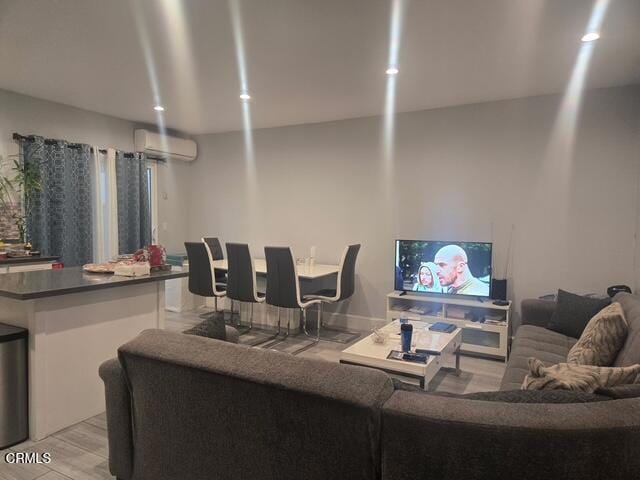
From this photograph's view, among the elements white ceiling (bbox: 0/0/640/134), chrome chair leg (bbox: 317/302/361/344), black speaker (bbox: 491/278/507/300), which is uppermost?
white ceiling (bbox: 0/0/640/134)

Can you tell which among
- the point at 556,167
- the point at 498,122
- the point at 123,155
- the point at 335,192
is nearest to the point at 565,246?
the point at 556,167

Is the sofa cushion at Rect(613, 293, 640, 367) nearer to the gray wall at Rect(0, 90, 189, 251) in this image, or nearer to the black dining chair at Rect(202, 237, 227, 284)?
the black dining chair at Rect(202, 237, 227, 284)

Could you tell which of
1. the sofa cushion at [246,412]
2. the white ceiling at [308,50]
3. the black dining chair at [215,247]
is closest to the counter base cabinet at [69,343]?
the sofa cushion at [246,412]

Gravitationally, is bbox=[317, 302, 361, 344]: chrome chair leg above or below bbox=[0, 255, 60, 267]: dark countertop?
below

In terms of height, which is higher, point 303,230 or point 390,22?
point 390,22

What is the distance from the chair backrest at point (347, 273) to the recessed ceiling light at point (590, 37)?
271 centimetres

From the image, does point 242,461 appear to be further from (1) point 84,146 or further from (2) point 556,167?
(1) point 84,146

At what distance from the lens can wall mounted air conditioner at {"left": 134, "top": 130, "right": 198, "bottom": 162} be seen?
5.50 meters

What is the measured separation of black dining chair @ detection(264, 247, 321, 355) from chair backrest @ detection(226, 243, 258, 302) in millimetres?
202

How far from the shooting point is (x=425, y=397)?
4.17 feet

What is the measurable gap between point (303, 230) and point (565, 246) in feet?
9.94

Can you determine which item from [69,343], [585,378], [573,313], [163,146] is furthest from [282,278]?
[585,378]

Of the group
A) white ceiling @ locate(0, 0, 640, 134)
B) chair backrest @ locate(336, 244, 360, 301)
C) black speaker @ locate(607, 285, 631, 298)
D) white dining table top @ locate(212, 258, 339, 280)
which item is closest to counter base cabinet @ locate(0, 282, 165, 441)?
white ceiling @ locate(0, 0, 640, 134)

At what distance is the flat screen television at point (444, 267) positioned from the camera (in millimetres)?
4129
